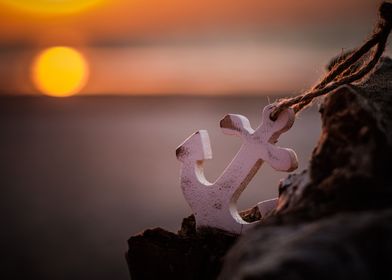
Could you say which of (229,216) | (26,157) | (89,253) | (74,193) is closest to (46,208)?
(74,193)

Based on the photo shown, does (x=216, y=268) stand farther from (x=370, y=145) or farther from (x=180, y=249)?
(x=370, y=145)

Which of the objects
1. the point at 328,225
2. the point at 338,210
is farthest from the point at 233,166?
the point at 328,225

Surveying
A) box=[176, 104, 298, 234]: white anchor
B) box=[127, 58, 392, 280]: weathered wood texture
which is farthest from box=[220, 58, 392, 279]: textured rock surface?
box=[176, 104, 298, 234]: white anchor

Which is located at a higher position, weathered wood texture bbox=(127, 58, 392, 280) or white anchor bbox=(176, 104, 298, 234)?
white anchor bbox=(176, 104, 298, 234)

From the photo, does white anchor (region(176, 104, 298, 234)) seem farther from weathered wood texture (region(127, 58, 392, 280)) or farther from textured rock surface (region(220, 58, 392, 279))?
textured rock surface (region(220, 58, 392, 279))

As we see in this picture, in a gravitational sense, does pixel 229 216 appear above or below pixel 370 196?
above

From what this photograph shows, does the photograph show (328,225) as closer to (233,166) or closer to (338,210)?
(338,210)
